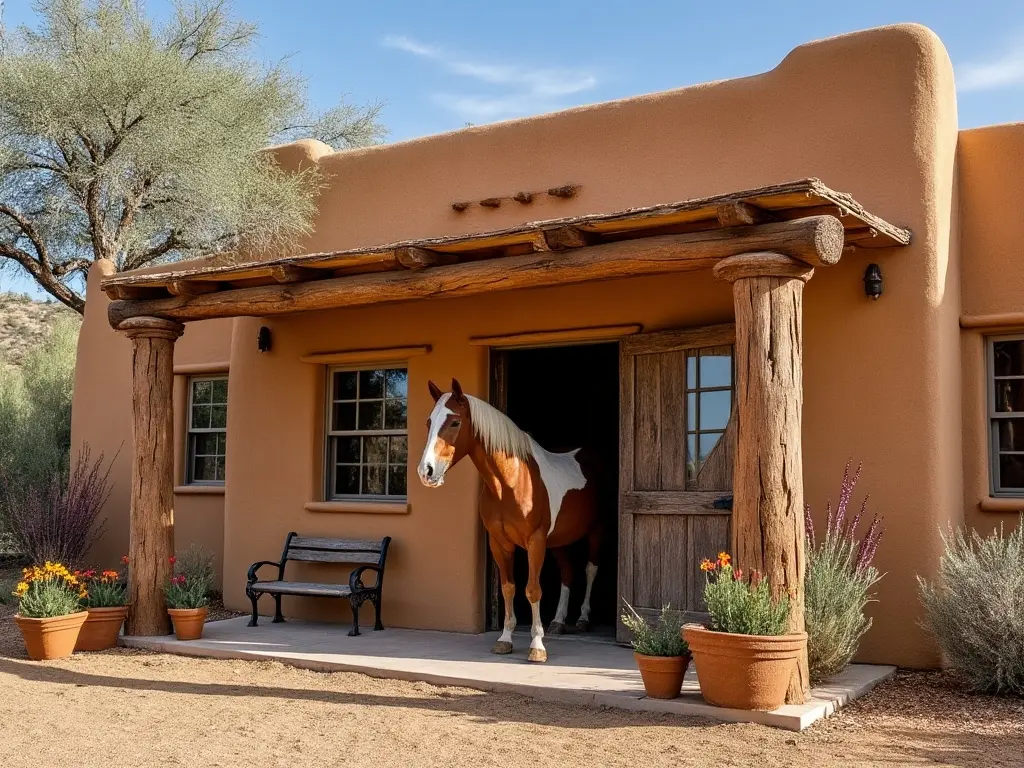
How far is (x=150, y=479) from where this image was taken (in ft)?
28.1

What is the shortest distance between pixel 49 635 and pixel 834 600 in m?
5.80

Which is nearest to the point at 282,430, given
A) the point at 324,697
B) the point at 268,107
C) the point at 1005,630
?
the point at 324,697

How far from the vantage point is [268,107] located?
13258mm

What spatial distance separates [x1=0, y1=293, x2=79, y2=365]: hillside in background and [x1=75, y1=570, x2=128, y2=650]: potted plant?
1916 centimetres

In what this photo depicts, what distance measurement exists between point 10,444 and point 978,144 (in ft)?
42.5

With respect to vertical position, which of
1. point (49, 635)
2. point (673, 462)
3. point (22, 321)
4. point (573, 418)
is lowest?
point (49, 635)

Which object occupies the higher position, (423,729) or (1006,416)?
(1006,416)

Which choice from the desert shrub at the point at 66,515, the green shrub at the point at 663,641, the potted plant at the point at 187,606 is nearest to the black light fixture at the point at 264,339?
the potted plant at the point at 187,606

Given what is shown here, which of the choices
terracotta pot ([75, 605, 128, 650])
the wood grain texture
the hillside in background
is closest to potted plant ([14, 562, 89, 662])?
terracotta pot ([75, 605, 128, 650])

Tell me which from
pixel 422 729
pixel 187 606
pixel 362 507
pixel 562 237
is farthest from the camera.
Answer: pixel 362 507

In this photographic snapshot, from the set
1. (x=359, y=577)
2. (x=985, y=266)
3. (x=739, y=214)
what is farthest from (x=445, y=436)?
(x=985, y=266)

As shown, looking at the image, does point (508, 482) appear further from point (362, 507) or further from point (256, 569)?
point (256, 569)

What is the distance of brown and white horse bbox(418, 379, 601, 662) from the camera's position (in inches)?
281

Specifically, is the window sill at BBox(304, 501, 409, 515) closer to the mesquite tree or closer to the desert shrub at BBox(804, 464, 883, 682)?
the mesquite tree
